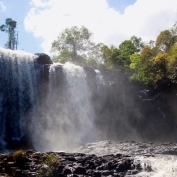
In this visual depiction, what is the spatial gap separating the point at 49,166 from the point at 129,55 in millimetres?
42909

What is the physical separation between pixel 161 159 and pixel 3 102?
20.0 m

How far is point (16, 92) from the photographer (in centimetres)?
3688

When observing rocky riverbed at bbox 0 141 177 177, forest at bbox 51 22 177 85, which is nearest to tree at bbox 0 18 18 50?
forest at bbox 51 22 177 85

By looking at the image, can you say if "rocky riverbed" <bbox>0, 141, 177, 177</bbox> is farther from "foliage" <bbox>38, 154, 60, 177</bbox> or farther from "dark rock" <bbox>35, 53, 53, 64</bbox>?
"dark rock" <bbox>35, 53, 53, 64</bbox>

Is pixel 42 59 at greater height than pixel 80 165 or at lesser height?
greater

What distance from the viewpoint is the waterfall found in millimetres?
35094

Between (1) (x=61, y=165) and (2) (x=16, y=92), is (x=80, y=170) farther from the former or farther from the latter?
(2) (x=16, y=92)

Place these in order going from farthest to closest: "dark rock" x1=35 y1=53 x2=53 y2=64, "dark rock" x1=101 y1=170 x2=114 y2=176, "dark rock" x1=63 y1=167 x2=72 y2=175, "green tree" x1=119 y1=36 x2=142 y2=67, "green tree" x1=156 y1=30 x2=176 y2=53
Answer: "green tree" x1=119 y1=36 x2=142 y2=67 → "green tree" x1=156 y1=30 x2=176 y2=53 → "dark rock" x1=35 y1=53 x2=53 y2=64 → "dark rock" x1=101 y1=170 x2=114 y2=176 → "dark rock" x1=63 y1=167 x2=72 y2=175

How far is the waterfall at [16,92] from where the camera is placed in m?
35.1

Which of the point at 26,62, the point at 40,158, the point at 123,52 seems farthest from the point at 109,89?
the point at 40,158

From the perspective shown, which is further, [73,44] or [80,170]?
[73,44]

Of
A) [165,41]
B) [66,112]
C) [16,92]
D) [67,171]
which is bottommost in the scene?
[67,171]

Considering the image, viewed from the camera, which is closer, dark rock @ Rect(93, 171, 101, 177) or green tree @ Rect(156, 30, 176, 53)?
dark rock @ Rect(93, 171, 101, 177)

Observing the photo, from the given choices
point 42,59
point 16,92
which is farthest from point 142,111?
point 16,92
